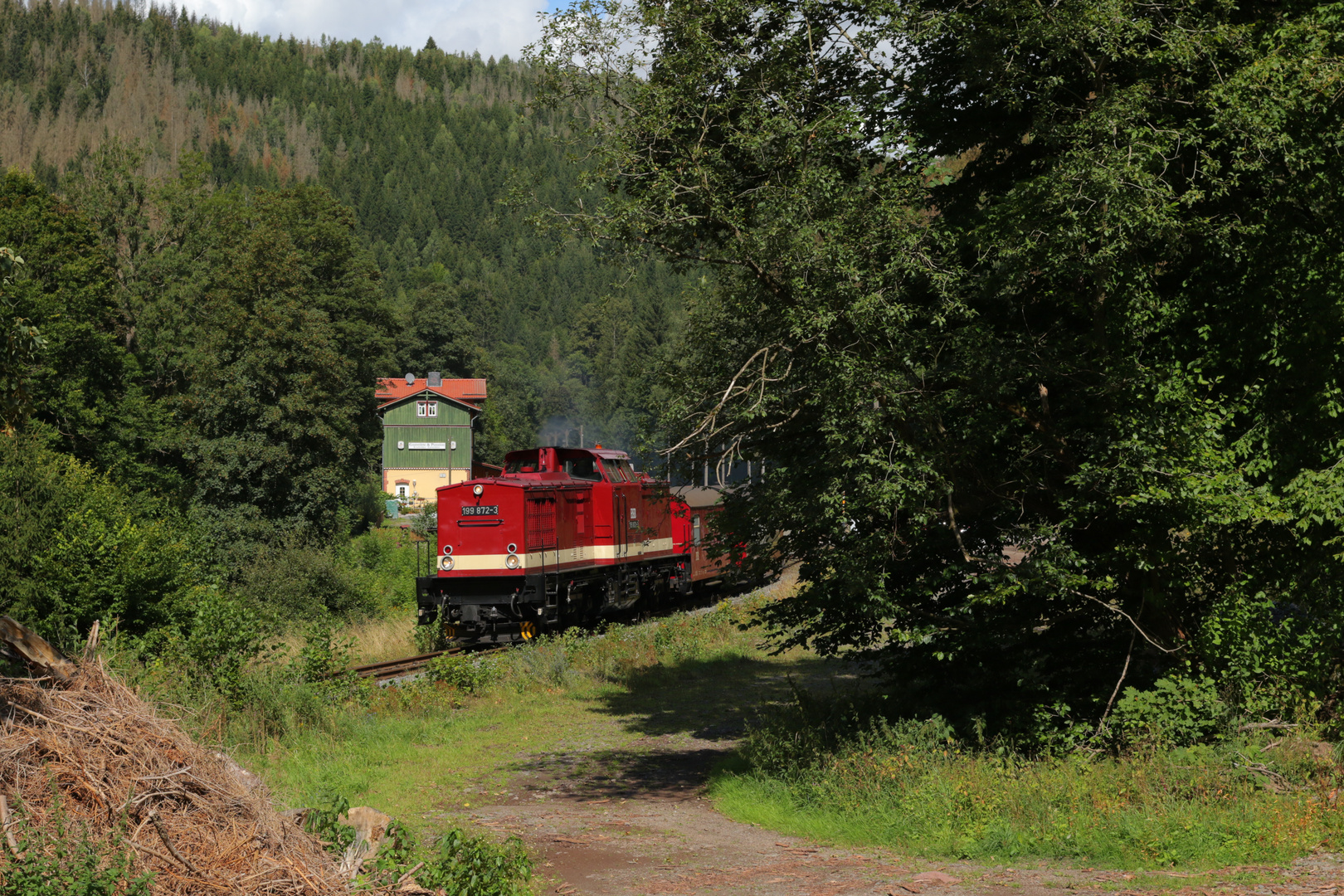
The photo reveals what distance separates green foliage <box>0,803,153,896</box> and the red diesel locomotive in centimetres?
1350

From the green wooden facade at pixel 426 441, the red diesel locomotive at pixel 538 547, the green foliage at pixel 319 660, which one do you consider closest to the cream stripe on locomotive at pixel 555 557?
the red diesel locomotive at pixel 538 547

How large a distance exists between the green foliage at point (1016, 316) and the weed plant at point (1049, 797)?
929mm

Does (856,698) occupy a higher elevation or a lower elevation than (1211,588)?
lower

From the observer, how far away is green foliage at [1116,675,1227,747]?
1044 centimetres

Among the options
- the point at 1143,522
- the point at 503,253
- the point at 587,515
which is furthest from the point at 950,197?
the point at 503,253

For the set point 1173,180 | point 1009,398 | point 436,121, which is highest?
point 436,121

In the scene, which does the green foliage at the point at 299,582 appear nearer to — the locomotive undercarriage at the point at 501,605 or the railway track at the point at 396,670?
the locomotive undercarriage at the point at 501,605

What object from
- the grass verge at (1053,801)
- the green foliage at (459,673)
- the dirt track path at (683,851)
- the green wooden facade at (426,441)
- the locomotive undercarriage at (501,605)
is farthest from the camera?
the green wooden facade at (426,441)

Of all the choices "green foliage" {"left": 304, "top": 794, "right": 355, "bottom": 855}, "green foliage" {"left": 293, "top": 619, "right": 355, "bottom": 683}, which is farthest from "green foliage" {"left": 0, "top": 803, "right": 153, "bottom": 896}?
"green foliage" {"left": 293, "top": 619, "right": 355, "bottom": 683}

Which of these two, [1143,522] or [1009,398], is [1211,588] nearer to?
[1143,522]

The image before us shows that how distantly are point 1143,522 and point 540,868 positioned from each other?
6.77 meters

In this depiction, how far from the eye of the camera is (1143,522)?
35.3 ft

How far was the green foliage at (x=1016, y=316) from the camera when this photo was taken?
10.1m

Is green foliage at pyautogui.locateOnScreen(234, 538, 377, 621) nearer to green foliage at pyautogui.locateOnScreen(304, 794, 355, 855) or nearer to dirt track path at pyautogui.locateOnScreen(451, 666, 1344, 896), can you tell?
dirt track path at pyautogui.locateOnScreen(451, 666, 1344, 896)
